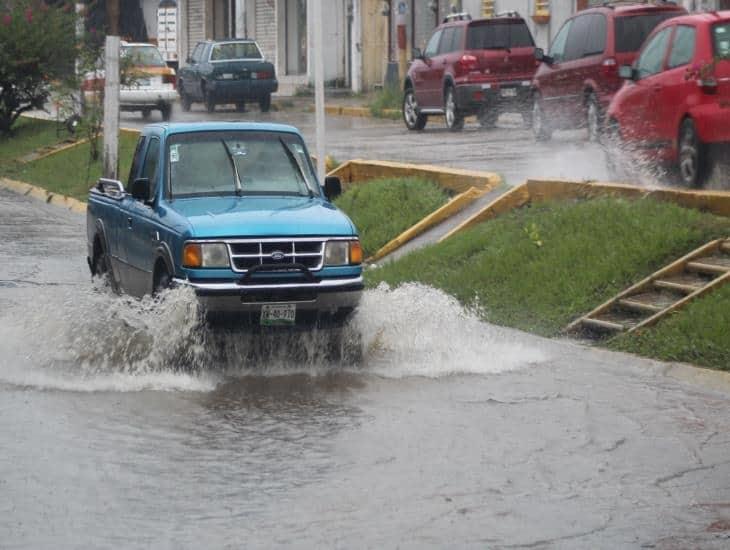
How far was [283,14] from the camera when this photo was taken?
193 feet

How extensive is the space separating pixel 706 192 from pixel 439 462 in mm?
6401

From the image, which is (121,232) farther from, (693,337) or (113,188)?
(693,337)

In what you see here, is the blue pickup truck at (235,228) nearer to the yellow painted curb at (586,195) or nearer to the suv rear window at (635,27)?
the yellow painted curb at (586,195)

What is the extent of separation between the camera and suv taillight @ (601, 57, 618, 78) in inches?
944

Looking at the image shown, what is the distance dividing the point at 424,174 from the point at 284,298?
27.9ft

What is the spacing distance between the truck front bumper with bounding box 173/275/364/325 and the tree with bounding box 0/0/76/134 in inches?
905

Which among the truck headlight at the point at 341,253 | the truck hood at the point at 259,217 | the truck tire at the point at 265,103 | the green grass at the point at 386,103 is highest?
the truck hood at the point at 259,217

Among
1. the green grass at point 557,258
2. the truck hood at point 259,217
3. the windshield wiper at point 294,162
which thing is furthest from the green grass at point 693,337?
the windshield wiper at point 294,162

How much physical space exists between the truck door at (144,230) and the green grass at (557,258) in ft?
10.0

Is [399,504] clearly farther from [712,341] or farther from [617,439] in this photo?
[712,341]

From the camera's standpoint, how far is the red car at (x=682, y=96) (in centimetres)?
1523

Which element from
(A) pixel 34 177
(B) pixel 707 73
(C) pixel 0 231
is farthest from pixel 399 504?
(A) pixel 34 177

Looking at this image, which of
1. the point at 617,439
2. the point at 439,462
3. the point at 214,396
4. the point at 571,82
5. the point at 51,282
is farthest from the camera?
the point at 571,82

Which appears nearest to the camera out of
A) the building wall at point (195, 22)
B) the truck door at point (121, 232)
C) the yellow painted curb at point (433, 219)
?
the truck door at point (121, 232)
